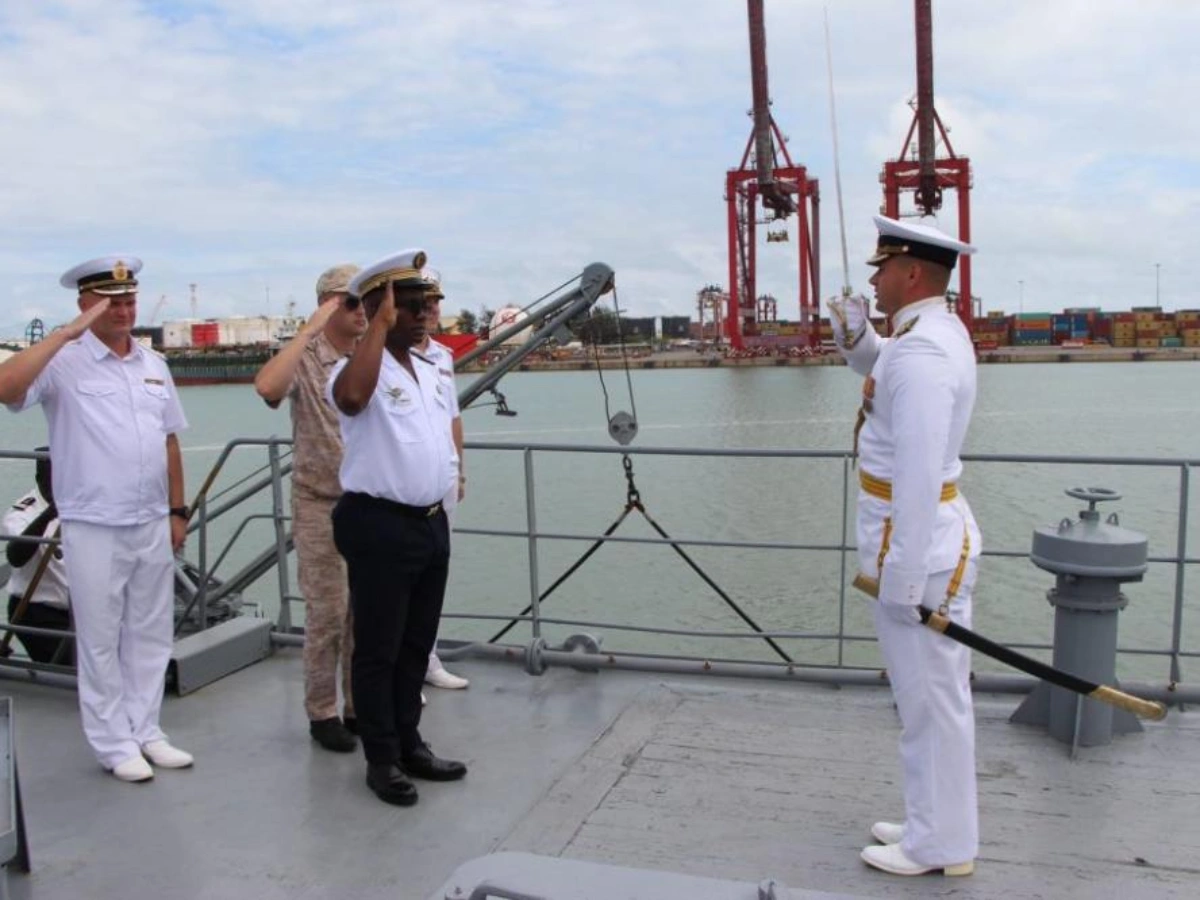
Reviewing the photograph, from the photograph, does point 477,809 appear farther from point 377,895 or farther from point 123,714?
point 123,714

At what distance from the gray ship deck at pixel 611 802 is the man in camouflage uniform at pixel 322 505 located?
7.2 inches

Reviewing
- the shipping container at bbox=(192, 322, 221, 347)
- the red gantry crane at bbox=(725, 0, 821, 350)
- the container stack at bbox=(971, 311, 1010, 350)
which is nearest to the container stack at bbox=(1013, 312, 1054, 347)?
the container stack at bbox=(971, 311, 1010, 350)

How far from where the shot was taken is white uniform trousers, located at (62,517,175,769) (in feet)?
9.71

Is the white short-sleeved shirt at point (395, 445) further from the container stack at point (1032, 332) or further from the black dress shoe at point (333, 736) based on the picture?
the container stack at point (1032, 332)

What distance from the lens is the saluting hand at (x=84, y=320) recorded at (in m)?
2.77

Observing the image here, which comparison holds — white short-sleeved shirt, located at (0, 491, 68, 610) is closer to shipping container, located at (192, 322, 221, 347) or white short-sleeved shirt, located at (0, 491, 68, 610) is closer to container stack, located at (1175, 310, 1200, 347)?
shipping container, located at (192, 322, 221, 347)

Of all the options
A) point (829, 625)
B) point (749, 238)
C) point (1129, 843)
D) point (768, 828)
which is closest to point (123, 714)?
point (768, 828)

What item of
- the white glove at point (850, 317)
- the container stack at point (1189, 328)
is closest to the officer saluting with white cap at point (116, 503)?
the white glove at point (850, 317)

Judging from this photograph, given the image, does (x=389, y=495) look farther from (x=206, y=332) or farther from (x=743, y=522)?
(x=206, y=332)

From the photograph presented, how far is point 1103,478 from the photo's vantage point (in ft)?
49.1

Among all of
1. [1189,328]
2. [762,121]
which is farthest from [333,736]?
[1189,328]

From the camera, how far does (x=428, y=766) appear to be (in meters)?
3.00

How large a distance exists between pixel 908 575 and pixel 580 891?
1.13m

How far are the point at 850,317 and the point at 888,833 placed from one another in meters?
1.26
